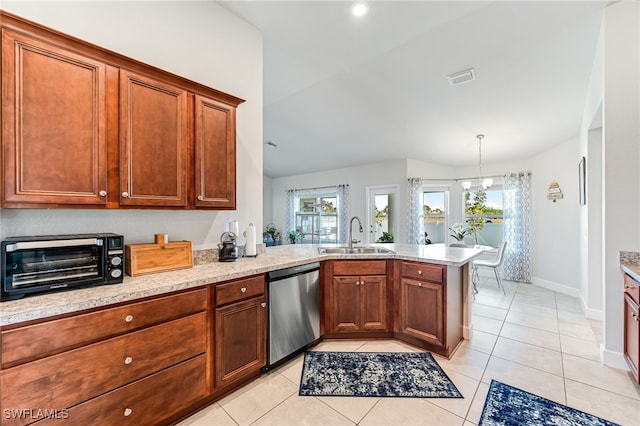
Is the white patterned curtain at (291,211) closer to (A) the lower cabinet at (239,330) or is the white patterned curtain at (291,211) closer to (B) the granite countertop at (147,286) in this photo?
(B) the granite countertop at (147,286)

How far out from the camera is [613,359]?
7.34 feet

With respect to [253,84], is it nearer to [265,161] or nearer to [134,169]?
[134,169]

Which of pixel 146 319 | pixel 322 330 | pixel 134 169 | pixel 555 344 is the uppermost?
pixel 134 169

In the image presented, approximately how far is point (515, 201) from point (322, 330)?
483 centimetres

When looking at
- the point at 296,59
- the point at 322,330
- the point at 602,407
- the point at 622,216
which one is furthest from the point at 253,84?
the point at 602,407

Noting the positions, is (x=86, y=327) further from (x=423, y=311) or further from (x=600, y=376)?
(x=600, y=376)

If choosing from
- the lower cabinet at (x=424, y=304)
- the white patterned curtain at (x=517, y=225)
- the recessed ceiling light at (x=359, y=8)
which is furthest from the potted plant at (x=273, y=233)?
the recessed ceiling light at (x=359, y=8)

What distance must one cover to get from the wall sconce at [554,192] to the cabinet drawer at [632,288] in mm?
3134

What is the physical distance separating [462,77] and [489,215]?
363cm

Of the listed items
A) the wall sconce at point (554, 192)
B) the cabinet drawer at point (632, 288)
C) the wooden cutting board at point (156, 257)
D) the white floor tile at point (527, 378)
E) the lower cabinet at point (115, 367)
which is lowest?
the white floor tile at point (527, 378)

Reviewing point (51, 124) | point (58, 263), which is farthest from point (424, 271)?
point (51, 124)

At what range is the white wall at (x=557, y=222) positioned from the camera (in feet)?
14.5

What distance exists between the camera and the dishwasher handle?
2.13 metres

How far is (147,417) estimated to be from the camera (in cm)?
147
